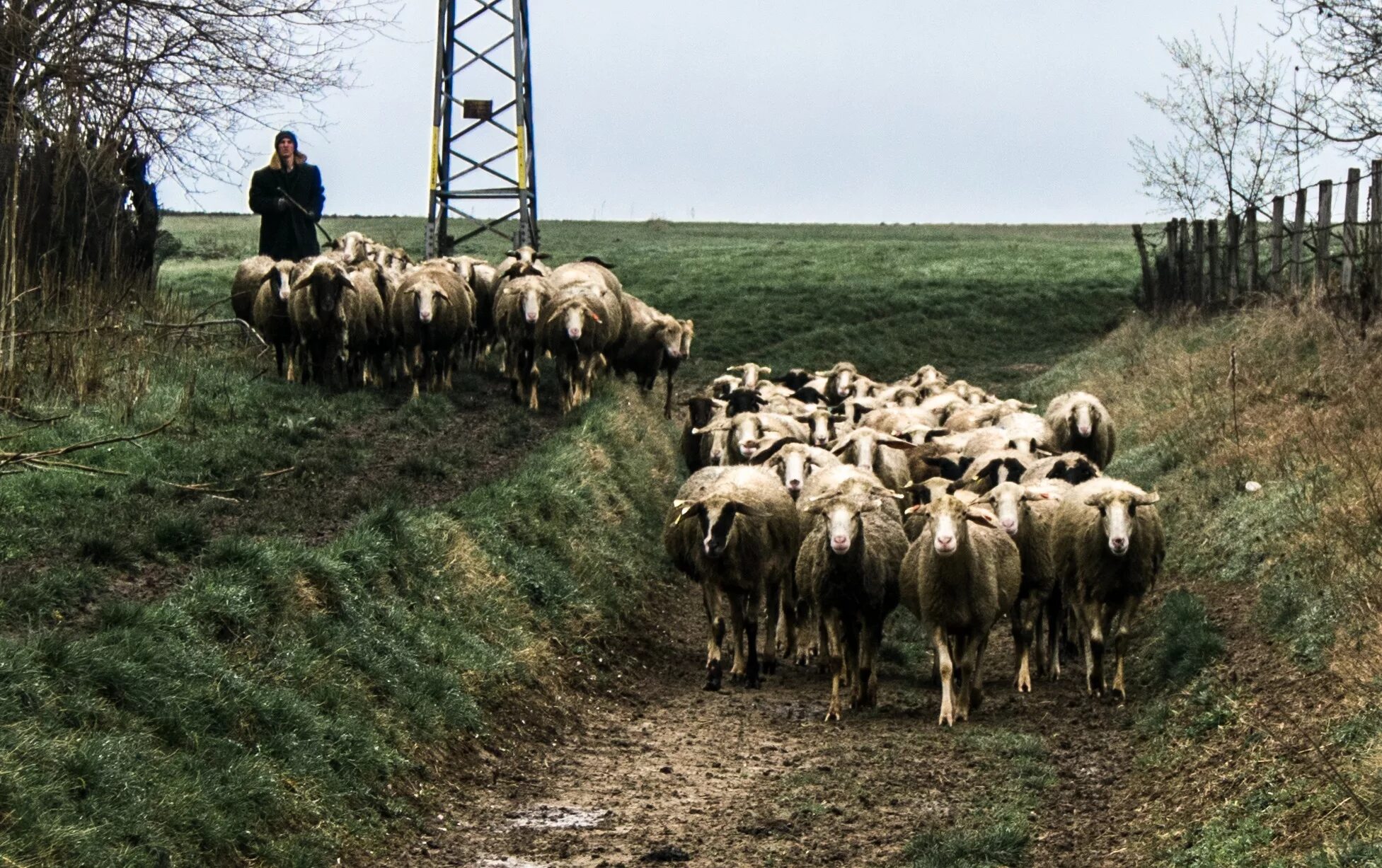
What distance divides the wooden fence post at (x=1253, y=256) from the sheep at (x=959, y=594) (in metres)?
14.9

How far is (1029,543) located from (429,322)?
8.99m

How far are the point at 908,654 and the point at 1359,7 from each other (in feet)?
30.9

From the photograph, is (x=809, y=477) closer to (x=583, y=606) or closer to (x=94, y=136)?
(x=583, y=606)

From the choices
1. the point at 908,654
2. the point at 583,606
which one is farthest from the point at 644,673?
the point at 908,654

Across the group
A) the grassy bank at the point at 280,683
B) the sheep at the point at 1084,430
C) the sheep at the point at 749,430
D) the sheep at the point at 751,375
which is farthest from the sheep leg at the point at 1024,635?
the sheep at the point at 751,375

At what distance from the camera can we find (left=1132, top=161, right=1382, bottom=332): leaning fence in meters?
18.7

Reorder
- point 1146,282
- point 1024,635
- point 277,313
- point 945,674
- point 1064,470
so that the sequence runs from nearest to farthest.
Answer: point 945,674, point 1024,635, point 1064,470, point 277,313, point 1146,282

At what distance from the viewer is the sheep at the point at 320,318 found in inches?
746

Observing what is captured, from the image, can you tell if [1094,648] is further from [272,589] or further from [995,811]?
[272,589]

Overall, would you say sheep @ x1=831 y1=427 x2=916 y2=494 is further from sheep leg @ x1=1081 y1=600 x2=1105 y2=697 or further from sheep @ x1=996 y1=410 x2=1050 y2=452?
sheep leg @ x1=1081 y1=600 x2=1105 y2=697

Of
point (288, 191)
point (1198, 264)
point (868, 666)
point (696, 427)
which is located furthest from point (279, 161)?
point (1198, 264)

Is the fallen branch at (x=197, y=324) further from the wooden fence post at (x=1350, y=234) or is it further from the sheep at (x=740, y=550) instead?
the wooden fence post at (x=1350, y=234)

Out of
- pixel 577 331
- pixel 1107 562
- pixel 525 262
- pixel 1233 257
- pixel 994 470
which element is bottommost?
pixel 1107 562

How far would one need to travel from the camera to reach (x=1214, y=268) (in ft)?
97.6
